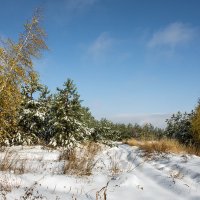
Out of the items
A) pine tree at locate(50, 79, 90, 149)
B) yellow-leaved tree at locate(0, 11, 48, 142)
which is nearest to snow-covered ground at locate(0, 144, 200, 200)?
yellow-leaved tree at locate(0, 11, 48, 142)

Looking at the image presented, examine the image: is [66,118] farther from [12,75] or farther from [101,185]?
[101,185]

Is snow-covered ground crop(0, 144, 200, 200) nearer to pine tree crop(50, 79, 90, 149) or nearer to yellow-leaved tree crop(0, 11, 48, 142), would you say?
yellow-leaved tree crop(0, 11, 48, 142)

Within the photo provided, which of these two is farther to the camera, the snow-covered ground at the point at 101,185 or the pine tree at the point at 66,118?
the pine tree at the point at 66,118

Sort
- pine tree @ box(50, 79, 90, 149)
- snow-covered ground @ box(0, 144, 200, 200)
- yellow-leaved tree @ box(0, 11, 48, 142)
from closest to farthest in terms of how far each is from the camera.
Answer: snow-covered ground @ box(0, 144, 200, 200) → yellow-leaved tree @ box(0, 11, 48, 142) → pine tree @ box(50, 79, 90, 149)

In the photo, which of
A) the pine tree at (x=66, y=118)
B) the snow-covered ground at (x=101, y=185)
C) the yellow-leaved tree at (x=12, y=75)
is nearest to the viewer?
the snow-covered ground at (x=101, y=185)

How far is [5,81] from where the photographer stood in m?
14.0

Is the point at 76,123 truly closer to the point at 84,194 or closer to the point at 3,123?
the point at 3,123

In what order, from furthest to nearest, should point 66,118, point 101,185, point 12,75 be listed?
point 66,118 → point 12,75 → point 101,185

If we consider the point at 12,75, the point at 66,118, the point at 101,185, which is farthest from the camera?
the point at 66,118

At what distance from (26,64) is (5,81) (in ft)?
4.94

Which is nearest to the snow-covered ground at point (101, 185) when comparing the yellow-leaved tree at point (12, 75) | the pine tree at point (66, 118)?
the yellow-leaved tree at point (12, 75)

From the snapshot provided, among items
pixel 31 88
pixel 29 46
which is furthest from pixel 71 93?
pixel 29 46

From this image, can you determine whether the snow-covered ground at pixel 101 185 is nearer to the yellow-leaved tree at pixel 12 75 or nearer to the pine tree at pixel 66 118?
the yellow-leaved tree at pixel 12 75

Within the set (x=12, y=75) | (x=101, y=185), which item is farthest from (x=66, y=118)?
(x=101, y=185)
